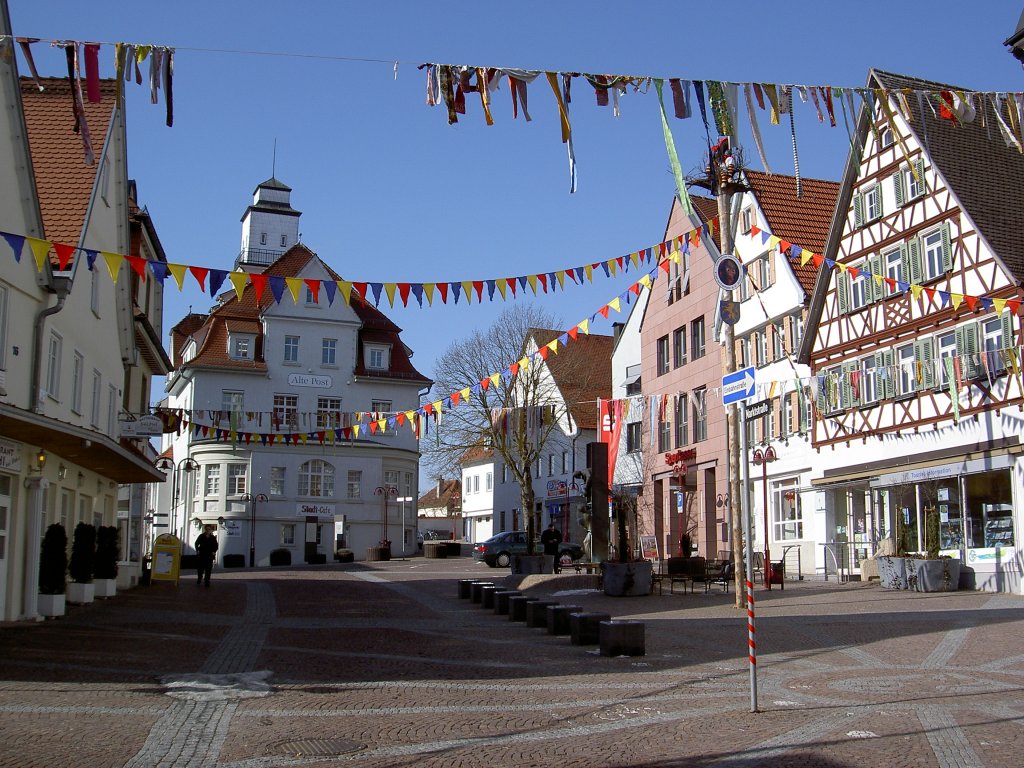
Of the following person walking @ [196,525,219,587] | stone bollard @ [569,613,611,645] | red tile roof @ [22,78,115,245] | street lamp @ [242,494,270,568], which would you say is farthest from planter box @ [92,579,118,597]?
street lamp @ [242,494,270,568]

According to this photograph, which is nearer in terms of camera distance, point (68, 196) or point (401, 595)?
point (68, 196)

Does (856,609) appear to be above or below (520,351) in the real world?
below

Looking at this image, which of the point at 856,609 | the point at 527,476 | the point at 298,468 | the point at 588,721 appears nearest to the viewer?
the point at 588,721

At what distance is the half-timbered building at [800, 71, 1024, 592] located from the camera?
79.5ft

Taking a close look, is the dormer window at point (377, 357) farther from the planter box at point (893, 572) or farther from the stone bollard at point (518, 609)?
the stone bollard at point (518, 609)

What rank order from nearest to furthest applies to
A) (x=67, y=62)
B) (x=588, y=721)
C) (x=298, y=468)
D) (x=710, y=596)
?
(x=588, y=721), (x=67, y=62), (x=710, y=596), (x=298, y=468)

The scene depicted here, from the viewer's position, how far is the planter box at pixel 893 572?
2461 centimetres

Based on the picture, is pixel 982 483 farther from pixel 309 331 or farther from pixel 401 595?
pixel 309 331

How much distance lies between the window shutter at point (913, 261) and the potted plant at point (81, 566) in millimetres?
20626

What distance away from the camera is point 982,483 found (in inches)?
983

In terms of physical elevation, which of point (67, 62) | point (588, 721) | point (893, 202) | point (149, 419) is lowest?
point (588, 721)

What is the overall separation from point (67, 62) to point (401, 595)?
56.0 feet

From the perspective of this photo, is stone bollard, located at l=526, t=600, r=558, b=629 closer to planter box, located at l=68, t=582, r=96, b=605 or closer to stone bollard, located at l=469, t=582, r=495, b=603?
stone bollard, located at l=469, t=582, r=495, b=603

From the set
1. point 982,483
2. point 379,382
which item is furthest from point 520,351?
point 982,483
